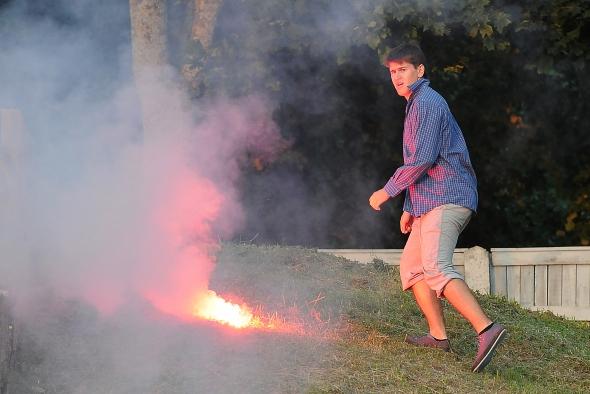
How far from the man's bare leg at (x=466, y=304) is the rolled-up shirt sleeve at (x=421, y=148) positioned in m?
0.67

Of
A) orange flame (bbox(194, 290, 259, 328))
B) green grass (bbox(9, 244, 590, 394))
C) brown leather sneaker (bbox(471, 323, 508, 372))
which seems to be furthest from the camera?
orange flame (bbox(194, 290, 259, 328))

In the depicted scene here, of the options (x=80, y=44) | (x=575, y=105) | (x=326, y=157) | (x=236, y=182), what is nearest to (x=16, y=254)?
(x=80, y=44)

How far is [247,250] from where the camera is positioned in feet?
28.6

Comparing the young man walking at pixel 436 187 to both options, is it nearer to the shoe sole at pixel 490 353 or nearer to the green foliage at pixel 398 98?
the shoe sole at pixel 490 353

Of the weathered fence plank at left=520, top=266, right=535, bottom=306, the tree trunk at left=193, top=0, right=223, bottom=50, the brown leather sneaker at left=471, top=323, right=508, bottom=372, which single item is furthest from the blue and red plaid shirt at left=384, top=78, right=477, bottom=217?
the tree trunk at left=193, top=0, right=223, bottom=50

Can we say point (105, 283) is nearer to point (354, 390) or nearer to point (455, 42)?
point (354, 390)

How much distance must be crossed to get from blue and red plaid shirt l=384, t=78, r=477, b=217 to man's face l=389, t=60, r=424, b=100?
0.04 meters

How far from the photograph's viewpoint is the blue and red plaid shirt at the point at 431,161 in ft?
18.8

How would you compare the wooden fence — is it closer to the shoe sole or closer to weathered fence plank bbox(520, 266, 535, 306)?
weathered fence plank bbox(520, 266, 535, 306)

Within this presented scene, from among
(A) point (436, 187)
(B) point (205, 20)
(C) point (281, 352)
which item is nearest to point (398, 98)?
(B) point (205, 20)

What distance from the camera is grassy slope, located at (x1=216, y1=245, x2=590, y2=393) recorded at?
18.2ft

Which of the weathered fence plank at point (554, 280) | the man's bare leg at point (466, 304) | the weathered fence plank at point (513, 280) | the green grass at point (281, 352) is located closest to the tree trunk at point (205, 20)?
the green grass at point (281, 352)

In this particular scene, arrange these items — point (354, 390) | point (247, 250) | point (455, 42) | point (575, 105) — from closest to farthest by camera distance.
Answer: point (354, 390), point (247, 250), point (455, 42), point (575, 105)

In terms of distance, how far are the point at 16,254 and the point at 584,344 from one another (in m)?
4.60
